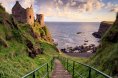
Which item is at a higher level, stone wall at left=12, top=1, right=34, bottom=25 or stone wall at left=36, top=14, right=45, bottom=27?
stone wall at left=12, top=1, right=34, bottom=25

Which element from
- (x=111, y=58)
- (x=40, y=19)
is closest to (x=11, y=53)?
(x=111, y=58)

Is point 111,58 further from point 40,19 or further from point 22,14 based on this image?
point 40,19

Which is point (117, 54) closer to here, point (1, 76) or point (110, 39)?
point (110, 39)

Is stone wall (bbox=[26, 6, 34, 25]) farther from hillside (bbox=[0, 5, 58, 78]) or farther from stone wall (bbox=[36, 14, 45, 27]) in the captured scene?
hillside (bbox=[0, 5, 58, 78])

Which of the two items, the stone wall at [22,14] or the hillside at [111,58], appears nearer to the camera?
the hillside at [111,58]

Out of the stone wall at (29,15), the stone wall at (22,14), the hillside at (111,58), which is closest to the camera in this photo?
the hillside at (111,58)

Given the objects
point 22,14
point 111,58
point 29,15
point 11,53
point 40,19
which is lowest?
point 40,19

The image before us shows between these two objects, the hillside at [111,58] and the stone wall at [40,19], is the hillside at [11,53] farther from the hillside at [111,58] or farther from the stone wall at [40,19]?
the stone wall at [40,19]

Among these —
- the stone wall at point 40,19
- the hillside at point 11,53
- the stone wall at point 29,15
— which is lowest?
the stone wall at point 40,19

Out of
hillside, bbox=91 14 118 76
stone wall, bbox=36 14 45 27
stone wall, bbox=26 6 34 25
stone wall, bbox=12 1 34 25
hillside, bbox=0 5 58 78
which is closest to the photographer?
hillside, bbox=91 14 118 76

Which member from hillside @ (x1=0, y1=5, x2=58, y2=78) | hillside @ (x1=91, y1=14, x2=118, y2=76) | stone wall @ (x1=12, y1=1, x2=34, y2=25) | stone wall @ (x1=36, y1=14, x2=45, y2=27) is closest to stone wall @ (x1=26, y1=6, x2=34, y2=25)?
stone wall @ (x1=12, y1=1, x2=34, y2=25)

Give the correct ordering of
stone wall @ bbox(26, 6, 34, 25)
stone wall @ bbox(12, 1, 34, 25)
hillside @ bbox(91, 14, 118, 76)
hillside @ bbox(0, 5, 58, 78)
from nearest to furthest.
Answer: hillside @ bbox(91, 14, 118, 76) → hillside @ bbox(0, 5, 58, 78) → stone wall @ bbox(12, 1, 34, 25) → stone wall @ bbox(26, 6, 34, 25)

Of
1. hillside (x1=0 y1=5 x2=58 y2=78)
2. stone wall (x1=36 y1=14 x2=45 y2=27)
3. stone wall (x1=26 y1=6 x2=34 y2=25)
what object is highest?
hillside (x1=0 y1=5 x2=58 y2=78)

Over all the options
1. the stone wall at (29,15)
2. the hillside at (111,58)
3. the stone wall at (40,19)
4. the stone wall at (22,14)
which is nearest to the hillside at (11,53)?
the hillside at (111,58)
